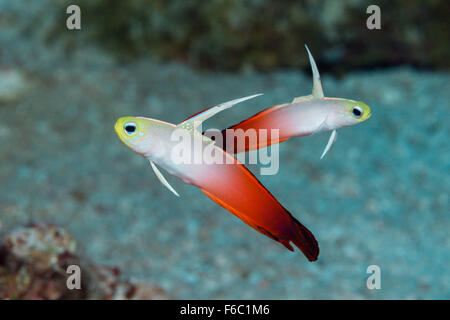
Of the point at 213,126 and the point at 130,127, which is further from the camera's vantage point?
the point at 213,126

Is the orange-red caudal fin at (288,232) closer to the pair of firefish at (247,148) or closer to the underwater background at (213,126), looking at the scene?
the pair of firefish at (247,148)

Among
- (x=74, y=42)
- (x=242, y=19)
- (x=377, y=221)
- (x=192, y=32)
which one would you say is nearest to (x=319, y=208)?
(x=377, y=221)

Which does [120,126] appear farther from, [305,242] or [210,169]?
[305,242]

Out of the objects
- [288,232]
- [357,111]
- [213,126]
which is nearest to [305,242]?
[288,232]

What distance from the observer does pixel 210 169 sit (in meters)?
0.36

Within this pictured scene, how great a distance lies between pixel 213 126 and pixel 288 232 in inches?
81.4

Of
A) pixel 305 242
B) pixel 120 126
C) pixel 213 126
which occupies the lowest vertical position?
pixel 305 242

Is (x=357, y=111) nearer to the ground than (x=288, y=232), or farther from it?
farther from it

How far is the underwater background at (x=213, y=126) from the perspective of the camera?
135cm

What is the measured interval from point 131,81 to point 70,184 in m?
1.31

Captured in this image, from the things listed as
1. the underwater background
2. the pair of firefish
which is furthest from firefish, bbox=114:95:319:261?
the underwater background

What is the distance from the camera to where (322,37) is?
3.24 m

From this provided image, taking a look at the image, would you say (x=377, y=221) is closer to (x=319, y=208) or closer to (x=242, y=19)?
(x=319, y=208)
